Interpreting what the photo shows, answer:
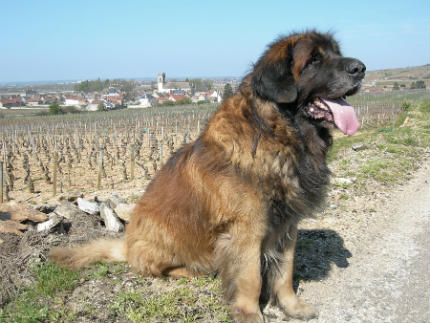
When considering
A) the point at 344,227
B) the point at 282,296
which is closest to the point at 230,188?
the point at 282,296

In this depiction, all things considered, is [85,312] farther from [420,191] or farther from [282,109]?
[420,191]

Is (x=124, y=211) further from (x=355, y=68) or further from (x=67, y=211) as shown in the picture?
(x=355, y=68)

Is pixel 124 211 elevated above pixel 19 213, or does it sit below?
below

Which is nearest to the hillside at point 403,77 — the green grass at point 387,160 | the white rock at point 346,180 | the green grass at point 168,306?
the green grass at point 387,160

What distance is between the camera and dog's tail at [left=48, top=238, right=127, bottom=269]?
13.1 ft

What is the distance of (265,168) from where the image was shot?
3010 millimetres

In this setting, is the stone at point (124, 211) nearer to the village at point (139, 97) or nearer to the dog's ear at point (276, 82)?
the dog's ear at point (276, 82)

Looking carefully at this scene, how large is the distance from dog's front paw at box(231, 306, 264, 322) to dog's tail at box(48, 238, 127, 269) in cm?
163

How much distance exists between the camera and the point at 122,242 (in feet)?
14.1

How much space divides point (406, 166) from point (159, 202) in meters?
7.30

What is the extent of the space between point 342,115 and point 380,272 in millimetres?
2407

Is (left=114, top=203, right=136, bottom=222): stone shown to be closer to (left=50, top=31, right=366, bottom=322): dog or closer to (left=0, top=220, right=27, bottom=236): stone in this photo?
(left=0, top=220, right=27, bottom=236): stone

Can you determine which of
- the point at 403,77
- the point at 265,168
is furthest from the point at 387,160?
the point at 403,77

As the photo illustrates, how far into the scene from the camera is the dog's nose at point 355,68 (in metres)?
2.87
